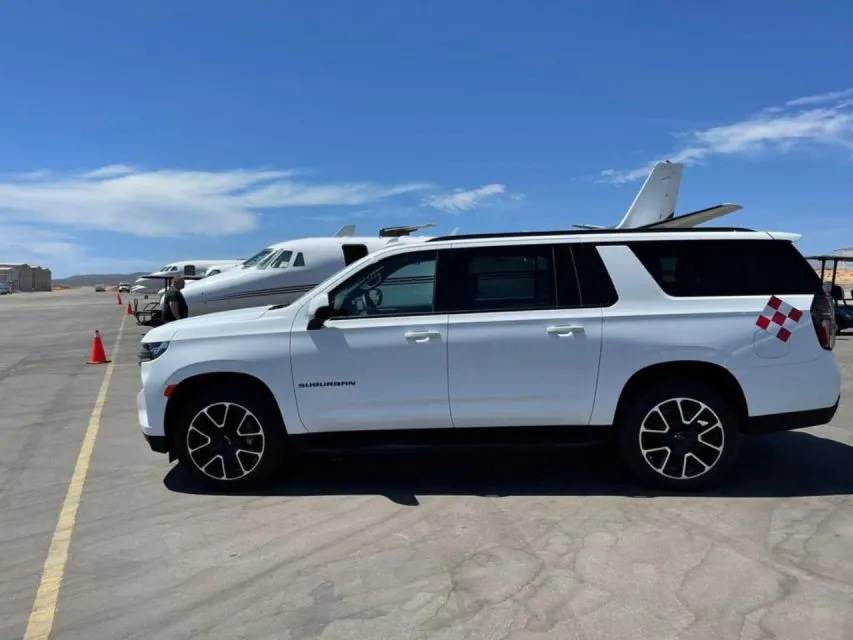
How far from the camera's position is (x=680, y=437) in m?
5.28

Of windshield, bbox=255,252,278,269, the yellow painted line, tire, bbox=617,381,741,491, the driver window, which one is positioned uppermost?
windshield, bbox=255,252,278,269

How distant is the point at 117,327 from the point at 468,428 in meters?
22.5

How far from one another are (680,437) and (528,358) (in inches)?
50.6

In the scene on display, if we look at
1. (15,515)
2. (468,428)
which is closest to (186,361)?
(15,515)

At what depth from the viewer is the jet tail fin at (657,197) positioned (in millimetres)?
33906

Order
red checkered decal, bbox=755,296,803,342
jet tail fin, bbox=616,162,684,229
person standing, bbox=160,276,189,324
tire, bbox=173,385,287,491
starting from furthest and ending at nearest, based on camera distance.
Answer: jet tail fin, bbox=616,162,684,229 → person standing, bbox=160,276,189,324 → tire, bbox=173,385,287,491 → red checkered decal, bbox=755,296,803,342

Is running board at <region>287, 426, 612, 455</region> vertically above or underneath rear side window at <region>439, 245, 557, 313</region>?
underneath

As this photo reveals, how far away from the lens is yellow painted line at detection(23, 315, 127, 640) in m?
3.54

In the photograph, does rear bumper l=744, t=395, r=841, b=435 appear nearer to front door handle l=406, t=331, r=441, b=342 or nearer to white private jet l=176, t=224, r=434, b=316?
front door handle l=406, t=331, r=441, b=342

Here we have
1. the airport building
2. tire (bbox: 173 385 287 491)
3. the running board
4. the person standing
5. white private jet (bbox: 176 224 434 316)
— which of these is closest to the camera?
the running board

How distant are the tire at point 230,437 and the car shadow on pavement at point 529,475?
183 mm

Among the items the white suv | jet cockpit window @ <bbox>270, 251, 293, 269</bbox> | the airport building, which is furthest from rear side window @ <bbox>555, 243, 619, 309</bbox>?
the airport building

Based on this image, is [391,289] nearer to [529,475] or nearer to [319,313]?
[319,313]

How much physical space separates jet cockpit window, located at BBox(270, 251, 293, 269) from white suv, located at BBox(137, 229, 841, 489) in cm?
1230
